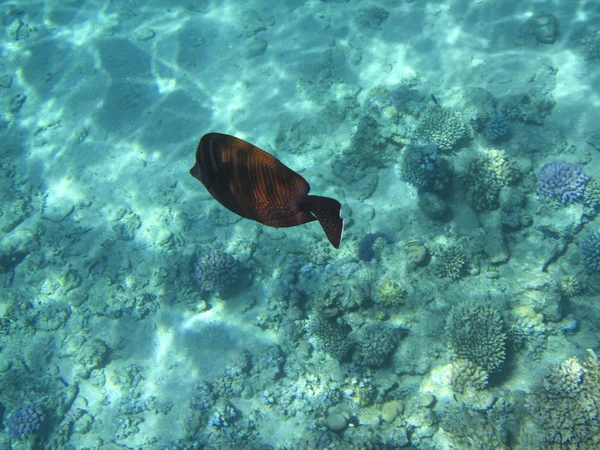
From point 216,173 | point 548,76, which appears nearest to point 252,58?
point 548,76

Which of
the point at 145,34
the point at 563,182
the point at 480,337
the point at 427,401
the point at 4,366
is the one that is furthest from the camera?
the point at 145,34

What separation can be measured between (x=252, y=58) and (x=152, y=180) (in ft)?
17.5

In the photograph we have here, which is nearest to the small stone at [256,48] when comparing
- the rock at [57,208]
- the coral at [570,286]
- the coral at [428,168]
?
the coral at [428,168]

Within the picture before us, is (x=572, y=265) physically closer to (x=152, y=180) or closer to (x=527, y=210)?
(x=527, y=210)

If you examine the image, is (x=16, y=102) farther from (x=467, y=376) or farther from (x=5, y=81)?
(x=467, y=376)

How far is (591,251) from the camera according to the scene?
6070 millimetres

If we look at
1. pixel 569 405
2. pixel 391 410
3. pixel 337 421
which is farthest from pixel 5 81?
pixel 569 405

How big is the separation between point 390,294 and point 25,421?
8122mm

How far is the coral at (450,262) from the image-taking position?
6.30 m

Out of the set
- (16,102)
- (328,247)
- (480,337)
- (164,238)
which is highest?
(16,102)

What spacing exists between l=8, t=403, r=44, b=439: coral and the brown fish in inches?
353

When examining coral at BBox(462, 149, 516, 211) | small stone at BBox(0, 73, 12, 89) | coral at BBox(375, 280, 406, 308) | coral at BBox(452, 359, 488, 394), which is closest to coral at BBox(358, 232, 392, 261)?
coral at BBox(375, 280, 406, 308)

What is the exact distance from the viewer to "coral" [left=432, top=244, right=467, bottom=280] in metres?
6.30

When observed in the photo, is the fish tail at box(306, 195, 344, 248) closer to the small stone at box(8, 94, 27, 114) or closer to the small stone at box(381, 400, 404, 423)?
the small stone at box(381, 400, 404, 423)
